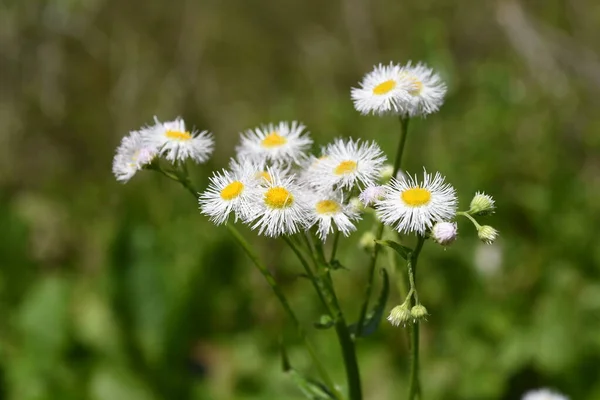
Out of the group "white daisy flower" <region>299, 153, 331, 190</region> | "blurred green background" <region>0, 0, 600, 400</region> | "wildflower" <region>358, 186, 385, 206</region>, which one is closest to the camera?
"wildflower" <region>358, 186, 385, 206</region>

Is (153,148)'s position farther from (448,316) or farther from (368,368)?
(448,316)

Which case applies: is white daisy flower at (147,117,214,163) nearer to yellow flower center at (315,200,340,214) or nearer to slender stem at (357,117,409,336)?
yellow flower center at (315,200,340,214)

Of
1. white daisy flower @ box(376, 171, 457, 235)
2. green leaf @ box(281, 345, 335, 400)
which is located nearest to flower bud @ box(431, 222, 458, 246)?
white daisy flower @ box(376, 171, 457, 235)

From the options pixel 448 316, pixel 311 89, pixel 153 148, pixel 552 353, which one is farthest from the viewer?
pixel 311 89

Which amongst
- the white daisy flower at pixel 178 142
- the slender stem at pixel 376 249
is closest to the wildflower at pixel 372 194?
the slender stem at pixel 376 249

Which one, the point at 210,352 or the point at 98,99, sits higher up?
the point at 98,99

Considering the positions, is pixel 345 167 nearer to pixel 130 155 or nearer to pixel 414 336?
pixel 414 336

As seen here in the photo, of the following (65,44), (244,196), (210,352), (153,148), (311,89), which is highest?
(65,44)

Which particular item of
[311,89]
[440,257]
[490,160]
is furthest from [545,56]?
[311,89]
